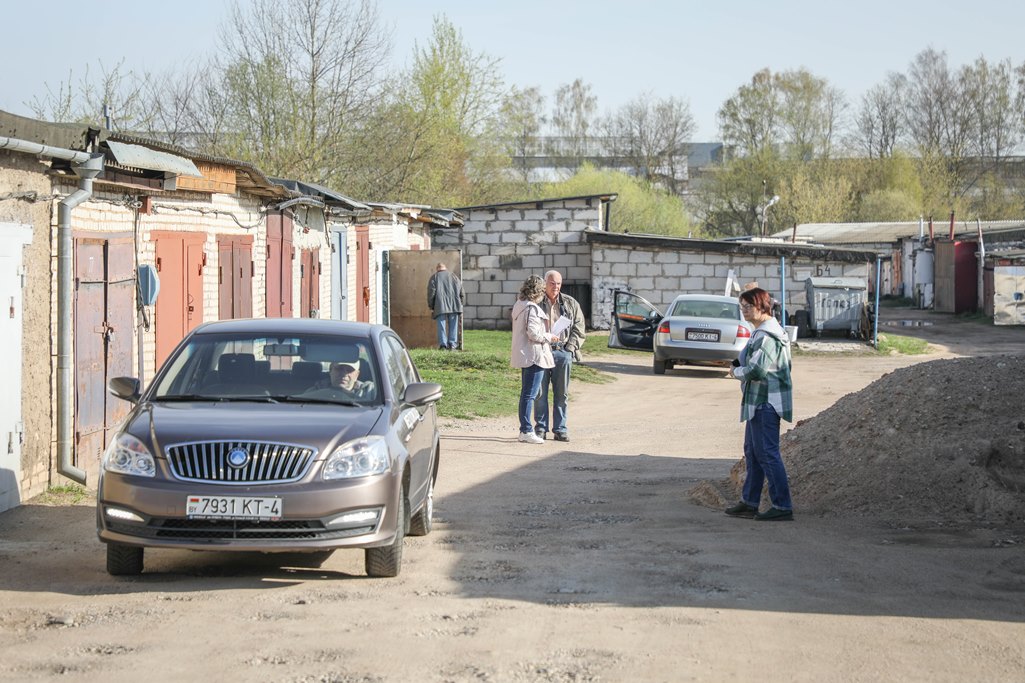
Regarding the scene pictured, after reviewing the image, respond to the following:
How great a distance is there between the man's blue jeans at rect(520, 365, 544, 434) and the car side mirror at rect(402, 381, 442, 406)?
593cm

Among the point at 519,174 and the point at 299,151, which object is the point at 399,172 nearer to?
the point at 299,151

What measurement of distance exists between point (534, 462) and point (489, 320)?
78.2 feet

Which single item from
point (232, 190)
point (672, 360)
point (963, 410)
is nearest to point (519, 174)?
point (672, 360)

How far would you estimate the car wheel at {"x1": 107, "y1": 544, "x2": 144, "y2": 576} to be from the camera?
7.00 meters

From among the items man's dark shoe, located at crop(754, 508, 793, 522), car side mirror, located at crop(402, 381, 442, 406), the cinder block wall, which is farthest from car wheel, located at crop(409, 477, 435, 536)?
the cinder block wall

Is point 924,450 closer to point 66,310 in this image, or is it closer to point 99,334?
point 66,310

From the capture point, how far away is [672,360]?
24.6 metres

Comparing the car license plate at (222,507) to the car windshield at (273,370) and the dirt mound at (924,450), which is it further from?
the dirt mound at (924,450)

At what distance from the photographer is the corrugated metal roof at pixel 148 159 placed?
34.6 ft

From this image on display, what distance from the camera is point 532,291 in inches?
537

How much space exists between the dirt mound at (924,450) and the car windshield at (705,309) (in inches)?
525

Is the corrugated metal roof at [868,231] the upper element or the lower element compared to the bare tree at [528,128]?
lower

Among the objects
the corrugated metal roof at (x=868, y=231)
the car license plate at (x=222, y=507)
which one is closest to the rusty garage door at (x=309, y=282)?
the car license plate at (x=222, y=507)

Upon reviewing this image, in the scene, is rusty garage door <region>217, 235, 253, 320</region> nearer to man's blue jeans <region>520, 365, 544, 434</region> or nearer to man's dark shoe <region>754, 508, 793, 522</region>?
man's blue jeans <region>520, 365, 544, 434</region>
